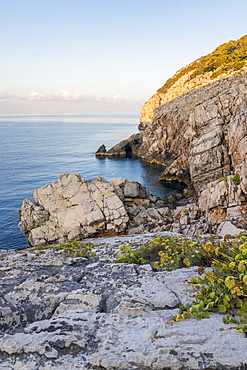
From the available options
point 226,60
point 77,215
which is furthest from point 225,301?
point 226,60

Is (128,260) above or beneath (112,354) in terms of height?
beneath

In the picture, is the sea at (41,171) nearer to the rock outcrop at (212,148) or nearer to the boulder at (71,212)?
A: the boulder at (71,212)

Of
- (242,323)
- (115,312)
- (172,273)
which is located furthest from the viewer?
(172,273)

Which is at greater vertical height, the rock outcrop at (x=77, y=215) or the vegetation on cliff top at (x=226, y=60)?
the vegetation on cliff top at (x=226, y=60)

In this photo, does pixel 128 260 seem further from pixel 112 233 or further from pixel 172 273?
pixel 112 233

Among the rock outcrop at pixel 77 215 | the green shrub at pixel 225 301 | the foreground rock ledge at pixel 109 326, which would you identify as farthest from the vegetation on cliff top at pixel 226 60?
the foreground rock ledge at pixel 109 326

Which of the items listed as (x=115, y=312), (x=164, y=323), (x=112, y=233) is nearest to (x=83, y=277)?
(x=115, y=312)

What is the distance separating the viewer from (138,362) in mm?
4023

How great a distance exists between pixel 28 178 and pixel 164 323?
5872 cm

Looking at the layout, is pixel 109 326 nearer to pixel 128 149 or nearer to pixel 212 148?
pixel 212 148

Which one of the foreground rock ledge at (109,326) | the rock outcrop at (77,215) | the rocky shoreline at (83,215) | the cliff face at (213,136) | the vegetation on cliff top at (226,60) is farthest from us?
the vegetation on cliff top at (226,60)

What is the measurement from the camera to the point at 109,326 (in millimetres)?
5066

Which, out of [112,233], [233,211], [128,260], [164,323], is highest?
[164,323]

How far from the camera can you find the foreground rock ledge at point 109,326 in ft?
13.3
